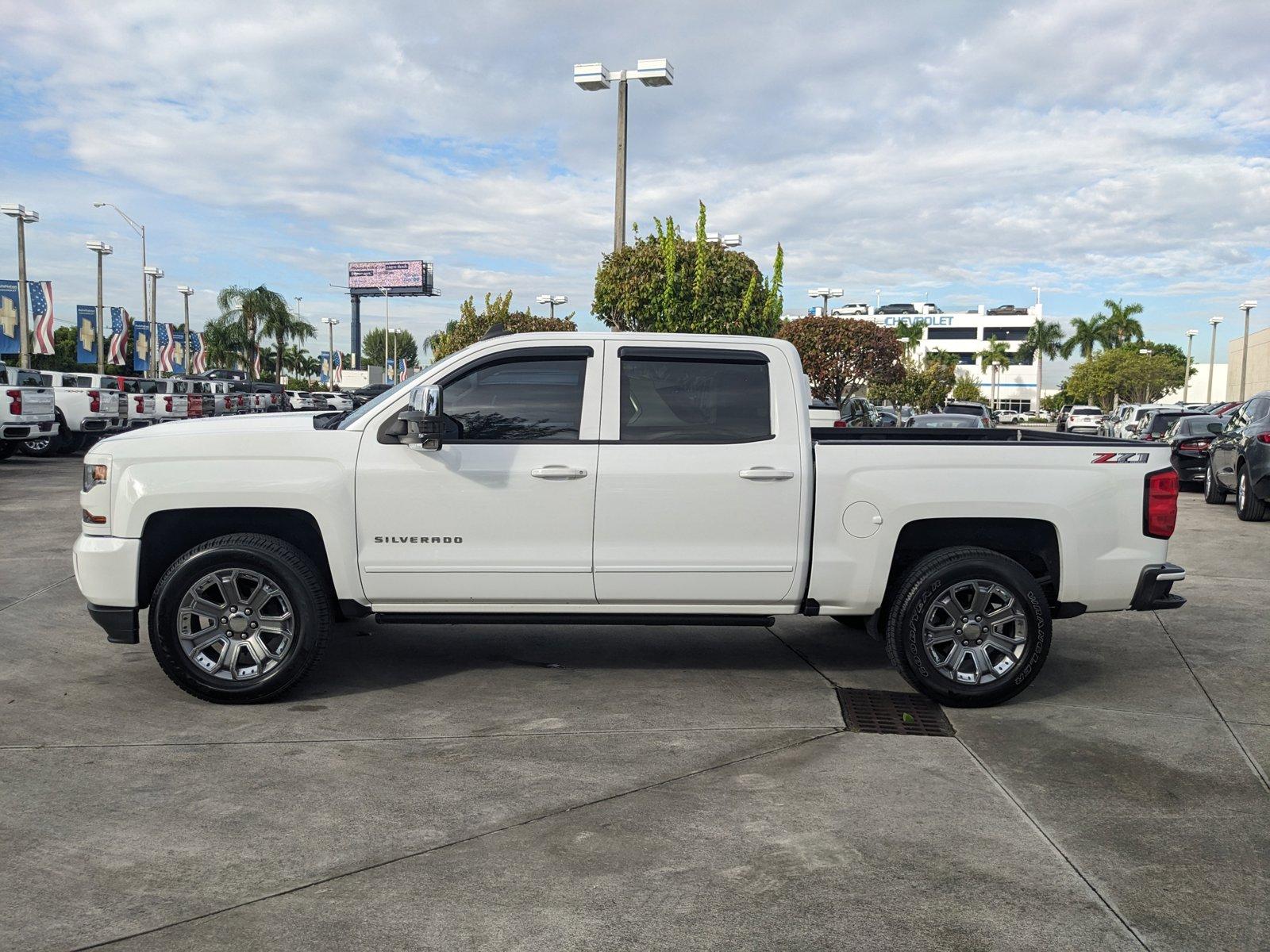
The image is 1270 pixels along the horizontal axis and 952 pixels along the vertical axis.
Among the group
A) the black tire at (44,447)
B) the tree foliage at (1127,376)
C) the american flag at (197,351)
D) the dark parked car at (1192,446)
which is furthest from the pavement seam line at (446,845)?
the tree foliage at (1127,376)

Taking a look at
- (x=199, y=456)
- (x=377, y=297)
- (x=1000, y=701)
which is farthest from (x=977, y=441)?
(x=377, y=297)

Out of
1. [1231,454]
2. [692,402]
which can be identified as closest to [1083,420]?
[1231,454]

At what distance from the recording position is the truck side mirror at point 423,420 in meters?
5.65

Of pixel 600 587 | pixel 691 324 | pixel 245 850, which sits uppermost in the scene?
pixel 691 324

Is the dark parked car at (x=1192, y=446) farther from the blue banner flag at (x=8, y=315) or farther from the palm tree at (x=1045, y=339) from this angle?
the palm tree at (x=1045, y=339)

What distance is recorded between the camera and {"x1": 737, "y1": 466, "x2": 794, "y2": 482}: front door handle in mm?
5902

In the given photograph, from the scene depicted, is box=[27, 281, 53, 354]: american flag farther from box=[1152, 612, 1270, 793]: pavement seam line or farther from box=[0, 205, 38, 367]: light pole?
box=[1152, 612, 1270, 793]: pavement seam line

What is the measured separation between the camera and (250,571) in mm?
5828

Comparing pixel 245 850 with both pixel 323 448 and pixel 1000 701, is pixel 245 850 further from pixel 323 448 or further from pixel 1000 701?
pixel 1000 701

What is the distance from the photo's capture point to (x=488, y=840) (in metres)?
4.16

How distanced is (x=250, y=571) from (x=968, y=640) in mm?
3764

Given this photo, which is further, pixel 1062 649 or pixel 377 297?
pixel 377 297

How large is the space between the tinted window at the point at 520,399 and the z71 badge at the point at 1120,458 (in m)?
2.76

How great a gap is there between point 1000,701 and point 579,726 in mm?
2273
